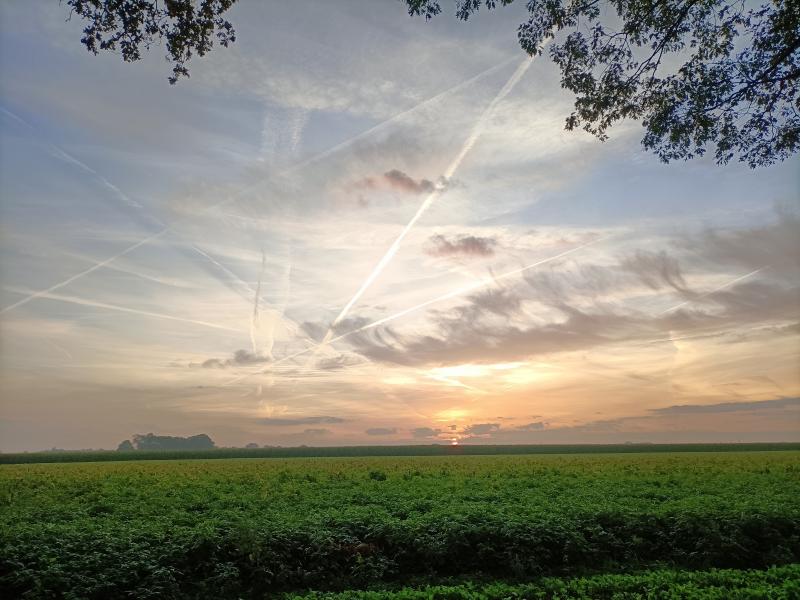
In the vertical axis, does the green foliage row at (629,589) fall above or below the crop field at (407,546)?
below

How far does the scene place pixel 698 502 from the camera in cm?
1973

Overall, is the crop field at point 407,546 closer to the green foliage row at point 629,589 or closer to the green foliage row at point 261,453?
the green foliage row at point 629,589

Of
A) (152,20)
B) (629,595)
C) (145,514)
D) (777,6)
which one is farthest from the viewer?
(777,6)

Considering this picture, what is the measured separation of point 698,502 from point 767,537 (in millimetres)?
2496

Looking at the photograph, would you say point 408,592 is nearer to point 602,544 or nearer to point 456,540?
point 456,540

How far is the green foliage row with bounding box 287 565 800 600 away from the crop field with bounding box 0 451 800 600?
4 centimetres

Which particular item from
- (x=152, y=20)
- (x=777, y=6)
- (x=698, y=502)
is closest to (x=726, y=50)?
(x=777, y=6)

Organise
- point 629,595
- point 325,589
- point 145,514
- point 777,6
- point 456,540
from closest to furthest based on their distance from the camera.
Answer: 1. point 629,595
2. point 325,589
3. point 456,540
4. point 145,514
5. point 777,6

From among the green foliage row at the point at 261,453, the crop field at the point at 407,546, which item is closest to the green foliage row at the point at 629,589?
the crop field at the point at 407,546

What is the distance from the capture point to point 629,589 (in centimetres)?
1334

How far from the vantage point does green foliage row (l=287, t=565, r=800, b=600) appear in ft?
41.8

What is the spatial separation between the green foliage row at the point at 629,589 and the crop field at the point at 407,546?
0.14 ft

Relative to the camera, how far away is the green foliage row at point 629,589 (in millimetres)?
12750

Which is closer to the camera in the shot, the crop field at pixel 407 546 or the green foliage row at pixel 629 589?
the green foliage row at pixel 629 589
